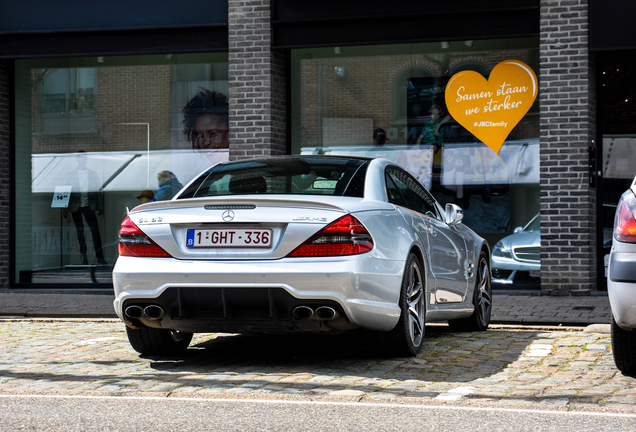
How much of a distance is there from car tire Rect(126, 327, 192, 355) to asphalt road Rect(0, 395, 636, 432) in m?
1.57

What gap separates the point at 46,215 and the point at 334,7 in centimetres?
548

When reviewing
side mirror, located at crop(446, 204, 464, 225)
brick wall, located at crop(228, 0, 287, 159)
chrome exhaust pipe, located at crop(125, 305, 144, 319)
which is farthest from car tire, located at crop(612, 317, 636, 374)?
brick wall, located at crop(228, 0, 287, 159)

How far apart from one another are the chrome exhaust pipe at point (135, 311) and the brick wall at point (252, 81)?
23.2 feet

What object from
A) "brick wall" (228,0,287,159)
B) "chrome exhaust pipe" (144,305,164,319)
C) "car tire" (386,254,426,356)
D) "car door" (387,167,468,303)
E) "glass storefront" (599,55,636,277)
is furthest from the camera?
"brick wall" (228,0,287,159)

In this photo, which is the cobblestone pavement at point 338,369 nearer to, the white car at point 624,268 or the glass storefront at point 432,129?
the white car at point 624,268

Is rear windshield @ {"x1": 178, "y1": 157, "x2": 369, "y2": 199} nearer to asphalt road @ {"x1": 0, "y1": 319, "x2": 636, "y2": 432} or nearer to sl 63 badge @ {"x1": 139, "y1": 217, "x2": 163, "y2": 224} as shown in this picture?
sl 63 badge @ {"x1": 139, "y1": 217, "x2": 163, "y2": 224}

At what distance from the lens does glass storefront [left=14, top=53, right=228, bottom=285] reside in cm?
1377

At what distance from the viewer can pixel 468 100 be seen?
12.9 m

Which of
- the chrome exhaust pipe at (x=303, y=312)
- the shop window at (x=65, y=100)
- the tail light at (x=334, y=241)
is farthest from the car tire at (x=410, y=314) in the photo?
Answer: the shop window at (x=65, y=100)

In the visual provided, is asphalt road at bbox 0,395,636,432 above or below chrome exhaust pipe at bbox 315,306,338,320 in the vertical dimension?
below

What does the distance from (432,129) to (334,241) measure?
25.2 ft

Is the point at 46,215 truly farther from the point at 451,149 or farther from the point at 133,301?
the point at 133,301

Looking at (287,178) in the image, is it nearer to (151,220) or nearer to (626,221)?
(151,220)

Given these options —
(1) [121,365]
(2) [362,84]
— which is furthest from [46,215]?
(1) [121,365]
